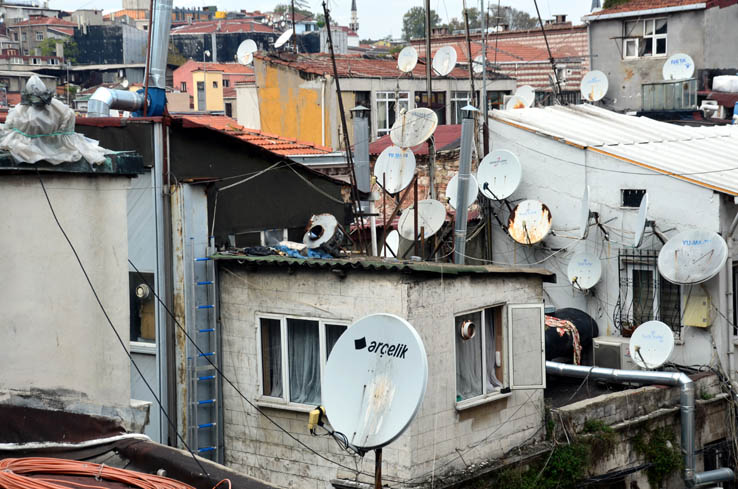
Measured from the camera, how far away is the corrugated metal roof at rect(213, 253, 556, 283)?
1195 cm

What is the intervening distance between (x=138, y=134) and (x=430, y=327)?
4.62 meters

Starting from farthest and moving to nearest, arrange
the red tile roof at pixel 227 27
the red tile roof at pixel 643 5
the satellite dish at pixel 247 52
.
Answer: the red tile roof at pixel 227 27 → the red tile roof at pixel 643 5 → the satellite dish at pixel 247 52

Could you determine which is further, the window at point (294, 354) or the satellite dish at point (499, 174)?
the satellite dish at point (499, 174)

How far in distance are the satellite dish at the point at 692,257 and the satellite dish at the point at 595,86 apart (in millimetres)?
11203

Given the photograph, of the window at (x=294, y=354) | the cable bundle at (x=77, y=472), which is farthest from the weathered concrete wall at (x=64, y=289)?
the window at (x=294, y=354)

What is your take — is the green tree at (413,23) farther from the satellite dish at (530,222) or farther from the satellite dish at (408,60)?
the satellite dish at (530,222)

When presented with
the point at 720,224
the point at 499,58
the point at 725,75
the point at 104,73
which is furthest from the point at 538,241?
the point at 104,73

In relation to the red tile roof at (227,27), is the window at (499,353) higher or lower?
lower

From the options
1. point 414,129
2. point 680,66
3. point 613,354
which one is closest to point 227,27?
point 680,66

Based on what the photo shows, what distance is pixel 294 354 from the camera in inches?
514

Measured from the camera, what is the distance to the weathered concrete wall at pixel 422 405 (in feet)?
39.9

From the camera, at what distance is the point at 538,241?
2016 cm

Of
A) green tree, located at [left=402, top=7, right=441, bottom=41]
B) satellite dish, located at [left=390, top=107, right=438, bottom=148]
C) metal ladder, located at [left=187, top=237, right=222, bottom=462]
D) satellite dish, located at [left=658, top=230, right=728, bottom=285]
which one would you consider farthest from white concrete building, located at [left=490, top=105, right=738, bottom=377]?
green tree, located at [left=402, top=7, right=441, bottom=41]

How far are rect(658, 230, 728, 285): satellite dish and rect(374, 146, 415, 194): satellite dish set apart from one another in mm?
4798
